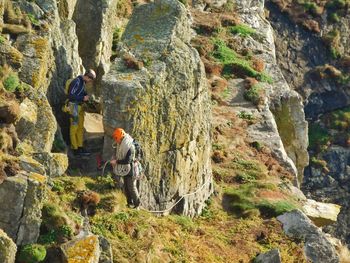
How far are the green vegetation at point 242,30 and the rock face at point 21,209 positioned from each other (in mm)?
32249

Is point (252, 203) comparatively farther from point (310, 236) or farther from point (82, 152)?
point (82, 152)

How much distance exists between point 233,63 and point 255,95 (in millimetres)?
4381

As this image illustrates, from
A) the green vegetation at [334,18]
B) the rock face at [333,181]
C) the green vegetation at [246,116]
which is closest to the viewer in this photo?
the green vegetation at [246,116]

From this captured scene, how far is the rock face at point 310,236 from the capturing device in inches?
930

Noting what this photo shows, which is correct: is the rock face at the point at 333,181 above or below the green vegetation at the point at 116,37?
below

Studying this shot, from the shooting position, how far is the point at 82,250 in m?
16.3

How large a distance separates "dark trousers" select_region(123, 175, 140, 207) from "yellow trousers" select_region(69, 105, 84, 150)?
3.41m

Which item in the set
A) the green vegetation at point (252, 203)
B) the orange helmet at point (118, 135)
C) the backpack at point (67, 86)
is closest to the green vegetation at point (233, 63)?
the green vegetation at point (252, 203)

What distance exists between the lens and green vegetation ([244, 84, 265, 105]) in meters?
38.4

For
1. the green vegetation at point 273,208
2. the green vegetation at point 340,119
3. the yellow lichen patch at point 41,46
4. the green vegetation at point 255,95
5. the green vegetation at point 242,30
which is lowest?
the green vegetation at point 340,119

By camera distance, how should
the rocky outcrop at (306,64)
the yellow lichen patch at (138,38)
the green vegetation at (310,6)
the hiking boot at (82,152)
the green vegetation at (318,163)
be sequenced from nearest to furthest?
the hiking boot at (82,152) < the yellow lichen patch at (138,38) < the green vegetation at (318,163) < the rocky outcrop at (306,64) < the green vegetation at (310,6)

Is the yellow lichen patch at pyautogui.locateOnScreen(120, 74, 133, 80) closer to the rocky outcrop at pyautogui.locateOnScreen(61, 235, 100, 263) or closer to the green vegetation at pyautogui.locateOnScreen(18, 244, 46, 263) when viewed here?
the rocky outcrop at pyautogui.locateOnScreen(61, 235, 100, 263)

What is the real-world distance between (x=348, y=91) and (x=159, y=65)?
5123 cm

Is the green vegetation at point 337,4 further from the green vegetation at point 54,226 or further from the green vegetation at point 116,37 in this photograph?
the green vegetation at point 54,226
